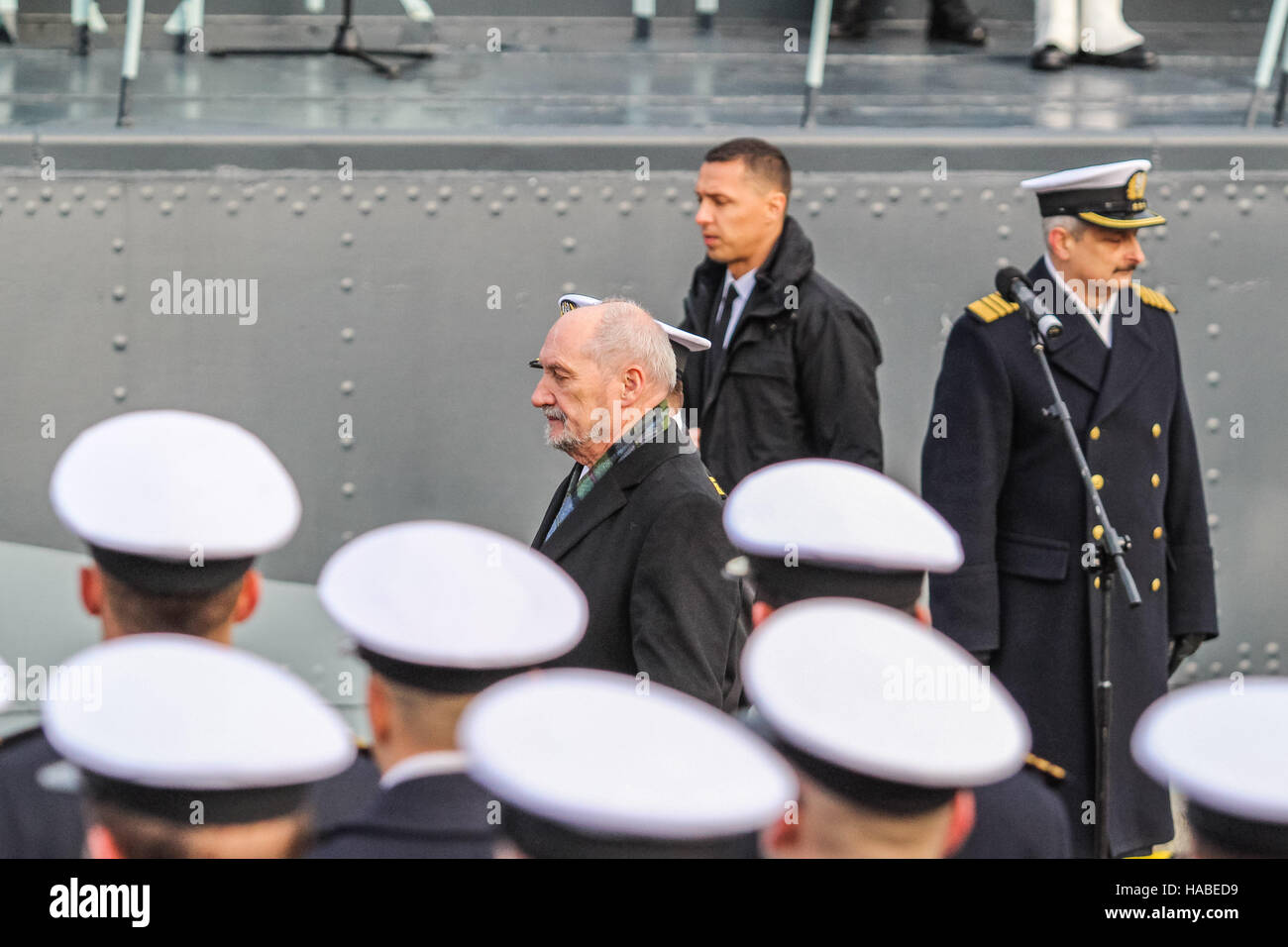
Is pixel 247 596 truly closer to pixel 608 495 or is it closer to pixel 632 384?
pixel 608 495

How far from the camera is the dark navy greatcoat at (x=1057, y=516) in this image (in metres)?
3.08

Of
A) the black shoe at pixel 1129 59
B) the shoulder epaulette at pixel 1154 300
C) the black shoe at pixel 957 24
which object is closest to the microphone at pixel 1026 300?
the shoulder epaulette at pixel 1154 300

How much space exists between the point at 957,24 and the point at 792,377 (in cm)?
265

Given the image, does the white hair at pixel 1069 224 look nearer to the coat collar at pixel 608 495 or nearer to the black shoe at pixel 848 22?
the coat collar at pixel 608 495

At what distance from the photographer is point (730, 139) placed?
12.2 ft

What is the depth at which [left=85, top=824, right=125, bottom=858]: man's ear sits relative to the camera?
113 cm

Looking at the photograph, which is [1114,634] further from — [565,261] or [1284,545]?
[565,261]

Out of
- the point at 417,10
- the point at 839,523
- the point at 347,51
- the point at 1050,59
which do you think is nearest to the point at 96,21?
the point at 347,51

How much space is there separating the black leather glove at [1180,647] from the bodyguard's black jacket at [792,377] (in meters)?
0.74

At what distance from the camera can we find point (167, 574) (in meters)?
1.34

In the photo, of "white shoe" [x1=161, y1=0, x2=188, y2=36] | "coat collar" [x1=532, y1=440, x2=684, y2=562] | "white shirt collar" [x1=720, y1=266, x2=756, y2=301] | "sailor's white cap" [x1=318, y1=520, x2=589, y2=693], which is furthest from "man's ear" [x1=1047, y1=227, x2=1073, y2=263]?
"white shoe" [x1=161, y1=0, x2=188, y2=36]

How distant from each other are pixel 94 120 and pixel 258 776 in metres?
3.35
